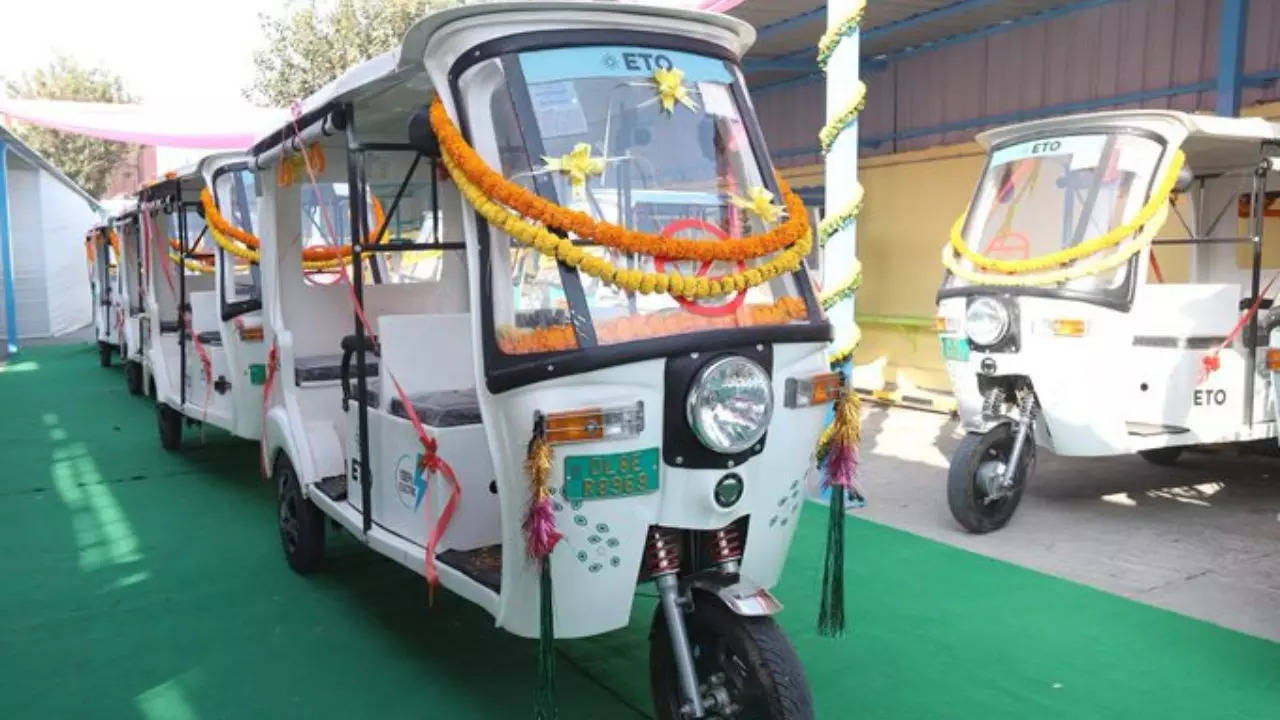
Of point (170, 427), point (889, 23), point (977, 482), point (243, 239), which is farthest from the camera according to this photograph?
point (889, 23)

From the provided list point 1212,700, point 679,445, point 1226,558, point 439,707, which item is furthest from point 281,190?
point 1226,558

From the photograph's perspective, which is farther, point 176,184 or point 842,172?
point 176,184

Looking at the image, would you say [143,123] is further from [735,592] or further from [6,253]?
[735,592]

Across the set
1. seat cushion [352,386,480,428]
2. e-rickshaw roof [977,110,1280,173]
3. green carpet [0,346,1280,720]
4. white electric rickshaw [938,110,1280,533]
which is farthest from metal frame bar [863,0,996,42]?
seat cushion [352,386,480,428]

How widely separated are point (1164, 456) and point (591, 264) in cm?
578

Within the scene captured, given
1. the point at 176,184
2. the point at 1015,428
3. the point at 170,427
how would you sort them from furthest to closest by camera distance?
the point at 170,427, the point at 176,184, the point at 1015,428

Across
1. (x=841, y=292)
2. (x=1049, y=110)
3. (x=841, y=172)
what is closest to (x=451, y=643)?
(x=841, y=292)

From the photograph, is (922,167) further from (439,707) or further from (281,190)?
(439,707)

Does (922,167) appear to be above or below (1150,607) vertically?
above

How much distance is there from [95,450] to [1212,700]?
308 inches

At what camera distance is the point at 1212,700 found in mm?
3627

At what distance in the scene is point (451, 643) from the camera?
4.23 metres

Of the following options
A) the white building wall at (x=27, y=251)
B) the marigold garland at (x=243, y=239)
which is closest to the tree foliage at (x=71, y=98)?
the white building wall at (x=27, y=251)

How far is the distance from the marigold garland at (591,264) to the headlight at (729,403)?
229 millimetres
